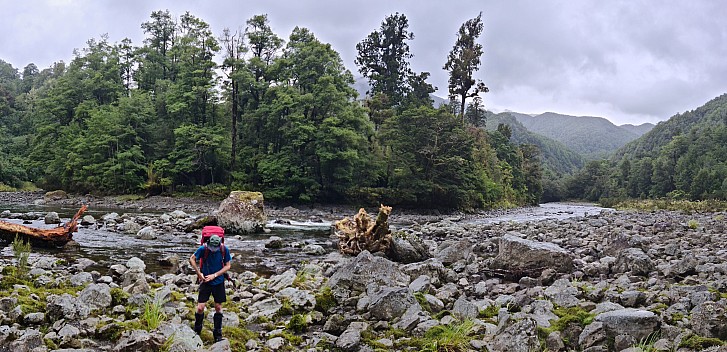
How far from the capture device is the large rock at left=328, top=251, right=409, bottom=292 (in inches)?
320

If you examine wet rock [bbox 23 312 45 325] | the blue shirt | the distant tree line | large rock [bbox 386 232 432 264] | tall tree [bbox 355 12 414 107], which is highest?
tall tree [bbox 355 12 414 107]

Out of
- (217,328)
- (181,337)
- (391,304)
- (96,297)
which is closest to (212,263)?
(217,328)

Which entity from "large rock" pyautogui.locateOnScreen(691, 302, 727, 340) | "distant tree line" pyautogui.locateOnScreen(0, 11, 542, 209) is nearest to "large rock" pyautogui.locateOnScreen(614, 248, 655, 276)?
"large rock" pyautogui.locateOnScreen(691, 302, 727, 340)

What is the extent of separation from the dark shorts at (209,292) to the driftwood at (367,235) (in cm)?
798

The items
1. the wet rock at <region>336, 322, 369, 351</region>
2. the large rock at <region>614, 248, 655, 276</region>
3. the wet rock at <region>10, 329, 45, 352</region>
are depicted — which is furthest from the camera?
the large rock at <region>614, 248, 655, 276</region>

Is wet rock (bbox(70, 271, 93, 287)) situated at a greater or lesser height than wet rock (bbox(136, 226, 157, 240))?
greater

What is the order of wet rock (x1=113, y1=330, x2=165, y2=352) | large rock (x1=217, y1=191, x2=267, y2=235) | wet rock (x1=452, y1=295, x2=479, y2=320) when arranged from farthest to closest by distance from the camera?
large rock (x1=217, y1=191, x2=267, y2=235) < wet rock (x1=452, y1=295, x2=479, y2=320) < wet rock (x1=113, y1=330, x2=165, y2=352)

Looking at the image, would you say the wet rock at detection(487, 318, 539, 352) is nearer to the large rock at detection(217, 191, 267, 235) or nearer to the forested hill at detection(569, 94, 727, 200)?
the large rock at detection(217, 191, 267, 235)

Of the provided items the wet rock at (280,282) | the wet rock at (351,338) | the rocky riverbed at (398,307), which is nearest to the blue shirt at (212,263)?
the rocky riverbed at (398,307)

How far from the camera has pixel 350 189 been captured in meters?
38.7

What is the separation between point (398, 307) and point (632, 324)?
295 cm

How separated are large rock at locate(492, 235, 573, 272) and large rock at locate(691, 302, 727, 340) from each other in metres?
4.57

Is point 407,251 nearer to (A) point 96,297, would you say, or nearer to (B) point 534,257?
(B) point 534,257

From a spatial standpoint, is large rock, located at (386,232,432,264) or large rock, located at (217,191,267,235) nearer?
large rock, located at (386,232,432,264)
